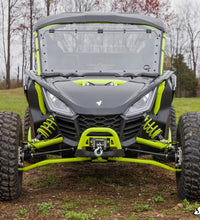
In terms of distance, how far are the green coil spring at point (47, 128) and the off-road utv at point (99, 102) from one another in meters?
0.01

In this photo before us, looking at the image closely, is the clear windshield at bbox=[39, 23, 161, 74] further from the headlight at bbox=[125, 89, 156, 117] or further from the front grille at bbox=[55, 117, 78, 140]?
the front grille at bbox=[55, 117, 78, 140]

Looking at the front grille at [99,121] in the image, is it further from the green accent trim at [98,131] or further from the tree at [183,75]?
the tree at [183,75]

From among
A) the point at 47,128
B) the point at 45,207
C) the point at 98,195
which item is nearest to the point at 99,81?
the point at 47,128

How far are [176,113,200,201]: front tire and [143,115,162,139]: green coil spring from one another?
1.00 feet

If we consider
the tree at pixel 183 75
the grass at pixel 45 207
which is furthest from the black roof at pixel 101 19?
the tree at pixel 183 75

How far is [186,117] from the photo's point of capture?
487cm

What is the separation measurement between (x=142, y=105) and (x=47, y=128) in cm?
115

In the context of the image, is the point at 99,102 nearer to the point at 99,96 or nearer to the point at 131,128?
the point at 99,96

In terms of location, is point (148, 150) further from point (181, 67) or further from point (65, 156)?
point (181, 67)

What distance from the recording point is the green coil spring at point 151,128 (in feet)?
15.0

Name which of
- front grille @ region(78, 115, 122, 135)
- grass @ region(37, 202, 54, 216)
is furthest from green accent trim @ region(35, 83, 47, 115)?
grass @ region(37, 202, 54, 216)

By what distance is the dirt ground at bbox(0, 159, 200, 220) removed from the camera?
407 centimetres

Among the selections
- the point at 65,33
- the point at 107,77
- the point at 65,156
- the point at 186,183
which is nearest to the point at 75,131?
the point at 65,156

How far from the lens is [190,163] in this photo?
436 cm
